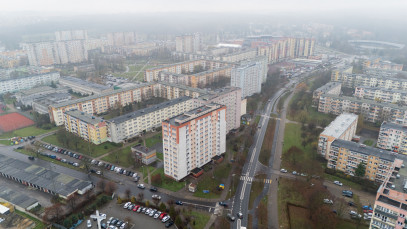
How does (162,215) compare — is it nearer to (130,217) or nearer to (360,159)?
(130,217)

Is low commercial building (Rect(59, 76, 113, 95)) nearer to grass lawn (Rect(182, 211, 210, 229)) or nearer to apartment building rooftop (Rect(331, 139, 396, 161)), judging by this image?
grass lawn (Rect(182, 211, 210, 229))

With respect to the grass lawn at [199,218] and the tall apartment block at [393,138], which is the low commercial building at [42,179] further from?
the tall apartment block at [393,138]

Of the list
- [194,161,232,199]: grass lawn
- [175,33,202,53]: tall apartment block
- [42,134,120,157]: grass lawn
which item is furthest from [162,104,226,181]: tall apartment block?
[175,33,202,53]: tall apartment block

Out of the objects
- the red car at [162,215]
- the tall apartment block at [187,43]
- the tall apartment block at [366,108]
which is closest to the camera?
the red car at [162,215]

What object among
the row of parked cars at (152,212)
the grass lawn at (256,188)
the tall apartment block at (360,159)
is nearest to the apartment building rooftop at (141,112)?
the row of parked cars at (152,212)

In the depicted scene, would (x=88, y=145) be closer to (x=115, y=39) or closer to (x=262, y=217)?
(x=262, y=217)

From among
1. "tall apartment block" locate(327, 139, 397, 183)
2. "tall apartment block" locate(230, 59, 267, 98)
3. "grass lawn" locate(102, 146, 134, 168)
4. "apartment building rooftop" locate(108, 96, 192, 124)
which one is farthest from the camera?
"tall apartment block" locate(230, 59, 267, 98)

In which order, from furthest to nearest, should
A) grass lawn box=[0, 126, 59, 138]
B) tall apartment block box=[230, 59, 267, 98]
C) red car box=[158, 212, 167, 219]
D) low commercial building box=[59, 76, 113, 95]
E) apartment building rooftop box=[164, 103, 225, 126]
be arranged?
low commercial building box=[59, 76, 113, 95] < tall apartment block box=[230, 59, 267, 98] < grass lawn box=[0, 126, 59, 138] < apartment building rooftop box=[164, 103, 225, 126] < red car box=[158, 212, 167, 219]
